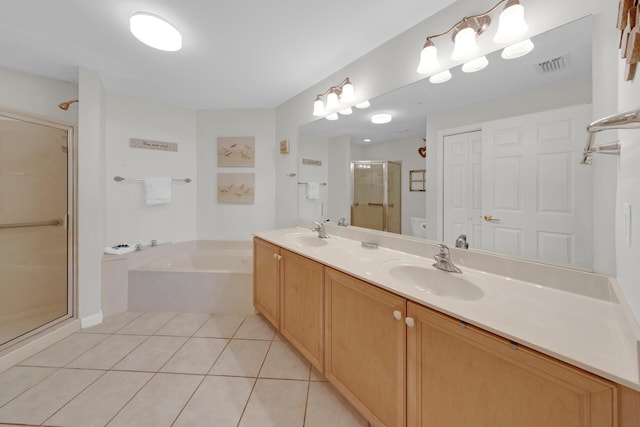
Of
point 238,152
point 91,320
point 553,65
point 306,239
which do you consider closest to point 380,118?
point 553,65

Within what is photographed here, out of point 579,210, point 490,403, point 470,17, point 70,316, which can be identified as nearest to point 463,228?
point 579,210

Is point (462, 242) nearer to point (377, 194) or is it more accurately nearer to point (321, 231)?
point (377, 194)

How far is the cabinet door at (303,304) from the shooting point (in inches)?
52.7

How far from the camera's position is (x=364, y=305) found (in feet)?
3.49

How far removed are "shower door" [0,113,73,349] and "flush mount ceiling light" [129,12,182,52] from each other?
3.81 feet

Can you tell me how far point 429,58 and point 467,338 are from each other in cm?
140

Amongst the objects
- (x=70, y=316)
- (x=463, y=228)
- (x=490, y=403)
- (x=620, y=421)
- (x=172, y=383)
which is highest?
(x=463, y=228)

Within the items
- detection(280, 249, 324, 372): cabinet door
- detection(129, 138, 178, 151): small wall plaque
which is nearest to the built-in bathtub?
detection(280, 249, 324, 372): cabinet door

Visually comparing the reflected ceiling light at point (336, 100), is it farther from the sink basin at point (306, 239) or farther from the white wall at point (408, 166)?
the sink basin at point (306, 239)

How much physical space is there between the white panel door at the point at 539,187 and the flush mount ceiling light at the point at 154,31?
1984 millimetres

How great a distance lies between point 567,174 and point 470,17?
90cm

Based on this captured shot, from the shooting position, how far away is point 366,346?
3.47 ft

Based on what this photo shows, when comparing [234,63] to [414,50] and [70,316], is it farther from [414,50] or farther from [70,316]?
[70,316]

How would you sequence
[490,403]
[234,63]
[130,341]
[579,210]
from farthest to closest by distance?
[234,63], [130,341], [579,210], [490,403]
